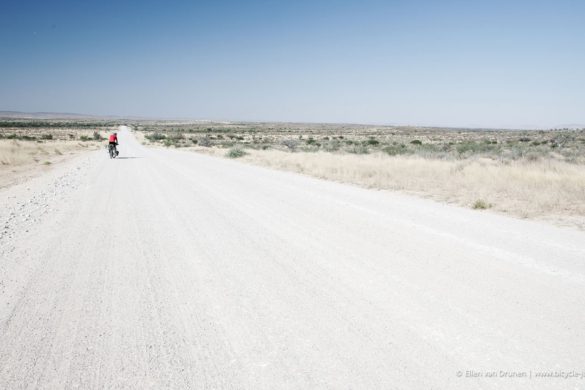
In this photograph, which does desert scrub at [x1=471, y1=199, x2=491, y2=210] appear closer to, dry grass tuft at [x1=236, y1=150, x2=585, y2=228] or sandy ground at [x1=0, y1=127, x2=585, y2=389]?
dry grass tuft at [x1=236, y1=150, x2=585, y2=228]

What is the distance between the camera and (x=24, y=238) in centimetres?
706

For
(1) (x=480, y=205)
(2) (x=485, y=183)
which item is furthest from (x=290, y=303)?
(2) (x=485, y=183)

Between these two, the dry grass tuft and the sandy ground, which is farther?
the dry grass tuft

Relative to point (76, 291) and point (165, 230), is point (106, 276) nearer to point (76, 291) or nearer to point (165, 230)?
point (76, 291)

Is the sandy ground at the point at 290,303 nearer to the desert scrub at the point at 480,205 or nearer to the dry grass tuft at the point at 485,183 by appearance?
the desert scrub at the point at 480,205

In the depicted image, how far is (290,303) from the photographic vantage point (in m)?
4.21

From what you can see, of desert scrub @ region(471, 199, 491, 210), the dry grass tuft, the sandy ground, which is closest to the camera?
the sandy ground

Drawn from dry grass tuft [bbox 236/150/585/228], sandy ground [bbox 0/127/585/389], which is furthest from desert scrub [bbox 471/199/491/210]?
sandy ground [bbox 0/127/585/389]

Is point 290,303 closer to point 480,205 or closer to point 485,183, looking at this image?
point 480,205

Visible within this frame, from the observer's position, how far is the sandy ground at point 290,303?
3.07m

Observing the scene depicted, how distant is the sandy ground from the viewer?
3068 mm

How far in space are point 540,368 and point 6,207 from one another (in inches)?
484

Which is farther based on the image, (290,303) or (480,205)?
(480,205)

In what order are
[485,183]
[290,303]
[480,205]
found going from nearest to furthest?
[290,303], [480,205], [485,183]
